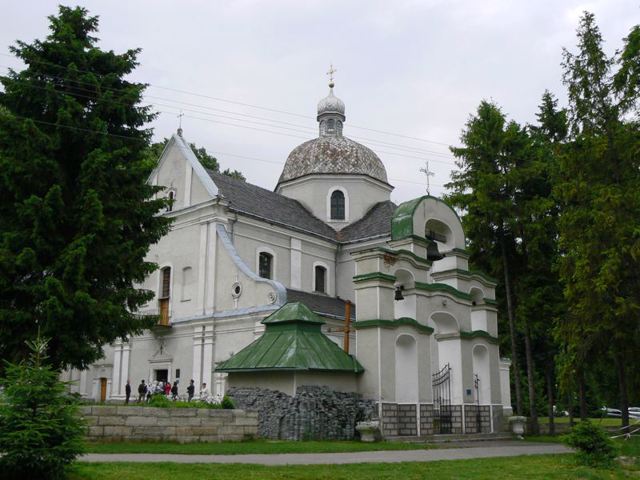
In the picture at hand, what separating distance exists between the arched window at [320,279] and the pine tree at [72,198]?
15.4 m

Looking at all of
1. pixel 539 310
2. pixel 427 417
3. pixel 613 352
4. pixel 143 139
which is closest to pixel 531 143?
pixel 539 310

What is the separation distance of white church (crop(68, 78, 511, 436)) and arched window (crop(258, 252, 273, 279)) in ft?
0.22

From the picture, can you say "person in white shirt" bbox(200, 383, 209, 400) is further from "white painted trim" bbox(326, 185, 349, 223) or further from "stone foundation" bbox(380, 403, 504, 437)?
"white painted trim" bbox(326, 185, 349, 223)

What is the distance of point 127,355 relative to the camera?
1200 inches

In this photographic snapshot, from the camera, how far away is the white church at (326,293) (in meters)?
19.2

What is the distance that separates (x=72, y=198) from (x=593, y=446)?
13.3 metres

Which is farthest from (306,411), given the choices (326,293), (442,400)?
(326,293)

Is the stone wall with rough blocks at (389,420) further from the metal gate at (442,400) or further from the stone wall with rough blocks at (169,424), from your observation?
the stone wall with rough blocks at (169,424)

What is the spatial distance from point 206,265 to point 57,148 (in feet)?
41.3

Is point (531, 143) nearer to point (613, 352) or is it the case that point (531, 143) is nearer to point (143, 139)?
point (613, 352)

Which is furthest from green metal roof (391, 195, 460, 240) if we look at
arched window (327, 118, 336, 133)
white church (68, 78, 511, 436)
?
arched window (327, 118, 336, 133)

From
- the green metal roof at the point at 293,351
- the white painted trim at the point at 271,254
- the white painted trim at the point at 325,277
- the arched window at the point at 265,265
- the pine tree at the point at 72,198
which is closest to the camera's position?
the pine tree at the point at 72,198

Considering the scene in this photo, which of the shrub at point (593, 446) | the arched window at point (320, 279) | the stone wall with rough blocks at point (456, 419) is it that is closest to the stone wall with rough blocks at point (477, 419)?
the stone wall with rough blocks at point (456, 419)

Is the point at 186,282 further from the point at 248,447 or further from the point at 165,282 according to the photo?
the point at 248,447
